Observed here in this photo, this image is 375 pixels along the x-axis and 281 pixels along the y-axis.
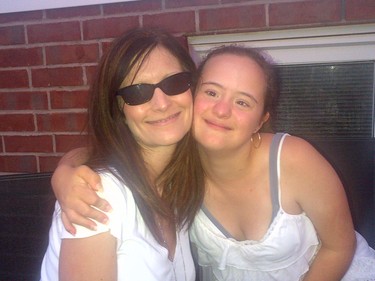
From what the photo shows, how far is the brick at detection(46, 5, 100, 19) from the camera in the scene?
2396mm

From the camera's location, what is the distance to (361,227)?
7.77 ft

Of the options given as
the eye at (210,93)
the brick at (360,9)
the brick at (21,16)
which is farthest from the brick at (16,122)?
the brick at (360,9)

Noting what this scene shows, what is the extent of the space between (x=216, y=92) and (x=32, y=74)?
135 centimetres

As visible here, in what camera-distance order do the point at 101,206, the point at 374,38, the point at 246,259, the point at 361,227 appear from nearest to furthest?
the point at 101,206, the point at 246,259, the point at 374,38, the point at 361,227

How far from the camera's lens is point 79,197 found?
4.87ft

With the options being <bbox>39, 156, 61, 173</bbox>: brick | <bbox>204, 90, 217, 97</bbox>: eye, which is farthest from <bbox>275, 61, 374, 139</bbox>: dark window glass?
<bbox>39, 156, 61, 173</bbox>: brick

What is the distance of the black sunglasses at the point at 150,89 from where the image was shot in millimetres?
1653

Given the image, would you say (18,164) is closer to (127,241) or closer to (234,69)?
(127,241)

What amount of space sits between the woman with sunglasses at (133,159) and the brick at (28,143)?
95 centimetres

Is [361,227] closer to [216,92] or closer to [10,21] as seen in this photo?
[216,92]

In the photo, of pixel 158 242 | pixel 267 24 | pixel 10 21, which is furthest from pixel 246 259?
pixel 10 21

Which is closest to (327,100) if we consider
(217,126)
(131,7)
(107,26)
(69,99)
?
(217,126)

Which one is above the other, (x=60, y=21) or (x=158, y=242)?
(x=60, y=21)

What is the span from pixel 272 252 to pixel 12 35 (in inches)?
82.1
